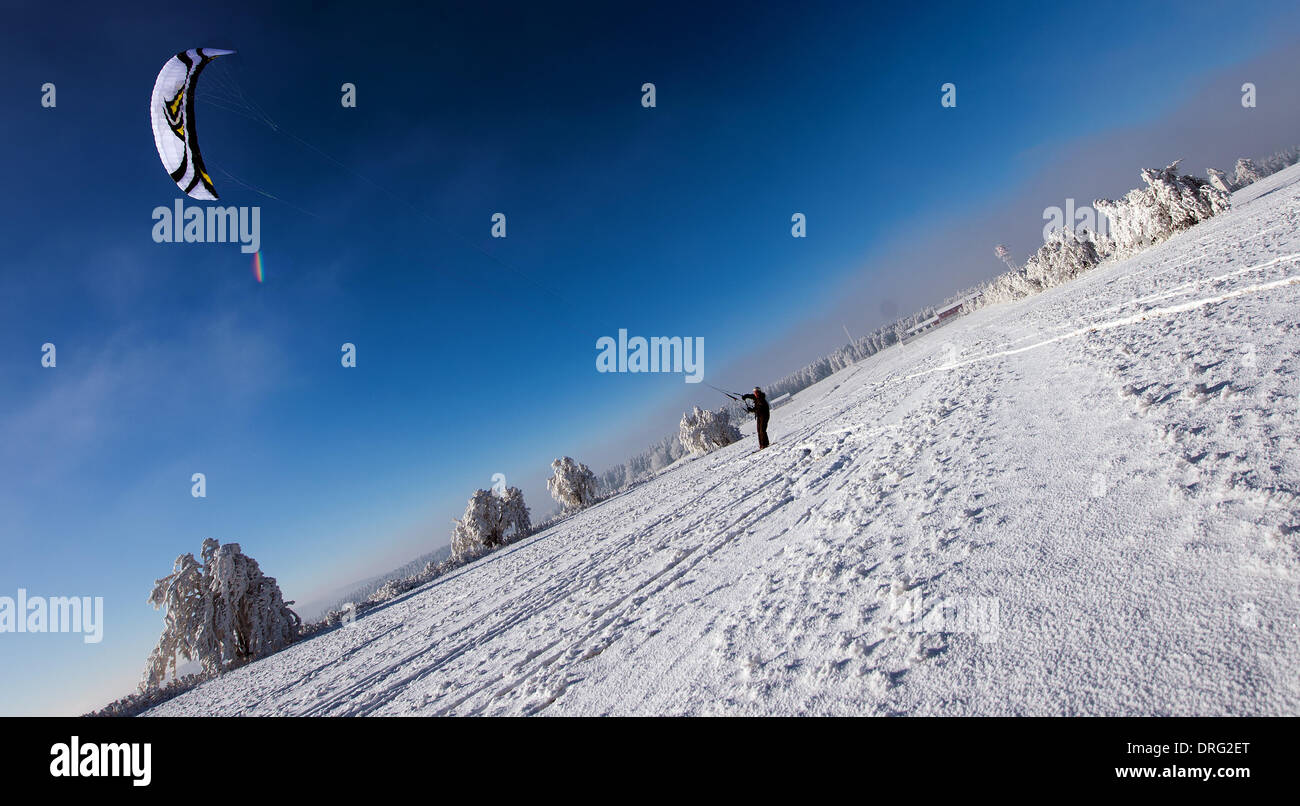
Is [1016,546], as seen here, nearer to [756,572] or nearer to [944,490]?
[944,490]

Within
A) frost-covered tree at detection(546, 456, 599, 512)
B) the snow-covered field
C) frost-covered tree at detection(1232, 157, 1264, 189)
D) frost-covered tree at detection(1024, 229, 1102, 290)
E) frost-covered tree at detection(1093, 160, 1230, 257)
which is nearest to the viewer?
the snow-covered field

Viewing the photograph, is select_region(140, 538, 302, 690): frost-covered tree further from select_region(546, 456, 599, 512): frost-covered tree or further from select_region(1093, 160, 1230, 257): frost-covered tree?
select_region(1093, 160, 1230, 257): frost-covered tree

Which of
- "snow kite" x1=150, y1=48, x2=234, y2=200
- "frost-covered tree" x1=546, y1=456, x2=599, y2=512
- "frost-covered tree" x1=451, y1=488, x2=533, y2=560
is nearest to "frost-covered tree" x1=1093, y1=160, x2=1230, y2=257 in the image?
"frost-covered tree" x1=546, y1=456, x2=599, y2=512

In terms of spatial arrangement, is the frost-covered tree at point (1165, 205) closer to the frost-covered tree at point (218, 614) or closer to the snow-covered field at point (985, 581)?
the snow-covered field at point (985, 581)

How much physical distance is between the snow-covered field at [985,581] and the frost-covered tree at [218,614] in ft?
21.2

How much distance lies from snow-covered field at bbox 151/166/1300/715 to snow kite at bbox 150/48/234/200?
1352 cm

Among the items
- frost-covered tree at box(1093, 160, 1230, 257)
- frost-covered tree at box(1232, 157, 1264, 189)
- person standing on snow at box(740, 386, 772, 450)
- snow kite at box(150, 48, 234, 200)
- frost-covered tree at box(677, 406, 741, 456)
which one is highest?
frost-covered tree at box(1232, 157, 1264, 189)

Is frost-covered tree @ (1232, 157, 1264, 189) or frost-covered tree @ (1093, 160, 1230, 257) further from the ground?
frost-covered tree @ (1232, 157, 1264, 189)

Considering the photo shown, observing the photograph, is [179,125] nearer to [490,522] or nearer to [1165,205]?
[490,522]

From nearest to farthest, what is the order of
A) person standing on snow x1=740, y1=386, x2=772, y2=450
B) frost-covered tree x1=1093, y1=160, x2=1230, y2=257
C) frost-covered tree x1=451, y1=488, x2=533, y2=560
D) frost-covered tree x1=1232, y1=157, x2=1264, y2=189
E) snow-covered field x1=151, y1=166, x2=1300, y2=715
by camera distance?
1. snow-covered field x1=151, y1=166, x2=1300, y2=715
2. person standing on snow x1=740, y1=386, x2=772, y2=450
3. frost-covered tree x1=451, y1=488, x2=533, y2=560
4. frost-covered tree x1=1093, y1=160, x2=1230, y2=257
5. frost-covered tree x1=1232, y1=157, x2=1264, y2=189

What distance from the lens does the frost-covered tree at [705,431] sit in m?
34.1

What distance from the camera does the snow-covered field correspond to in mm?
2158

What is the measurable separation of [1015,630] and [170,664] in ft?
66.4
